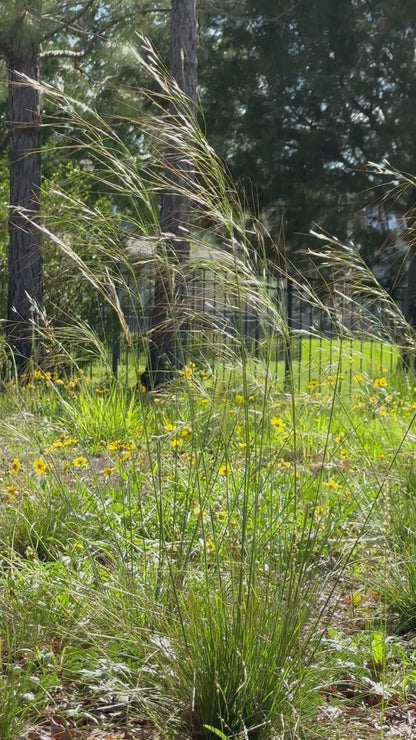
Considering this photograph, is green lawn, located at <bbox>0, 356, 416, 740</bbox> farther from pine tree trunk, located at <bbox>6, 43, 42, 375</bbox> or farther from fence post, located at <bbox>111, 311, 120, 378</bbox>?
fence post, located at <bbox>111, 311, 120, 378</bbox>

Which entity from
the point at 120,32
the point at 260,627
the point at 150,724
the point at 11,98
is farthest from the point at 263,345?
the point at 120,32

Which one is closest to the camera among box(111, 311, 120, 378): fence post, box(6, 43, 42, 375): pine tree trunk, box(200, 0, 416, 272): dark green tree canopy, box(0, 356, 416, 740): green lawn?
box(0, 356, 416, 740): green lawn

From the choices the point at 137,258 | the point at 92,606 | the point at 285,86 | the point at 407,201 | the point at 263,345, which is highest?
the point at 285,86

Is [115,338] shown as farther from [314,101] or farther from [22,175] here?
[314,101]

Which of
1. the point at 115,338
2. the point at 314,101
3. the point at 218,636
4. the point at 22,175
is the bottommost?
the point at 218,636

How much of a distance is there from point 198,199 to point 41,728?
1.42 meters

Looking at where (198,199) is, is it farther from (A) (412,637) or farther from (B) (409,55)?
(B) (409,55)

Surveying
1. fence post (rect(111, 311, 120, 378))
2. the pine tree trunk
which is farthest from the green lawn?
fence post (rect(111, 311, 120, 378))

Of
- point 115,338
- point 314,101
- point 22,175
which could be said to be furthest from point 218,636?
point 314,101

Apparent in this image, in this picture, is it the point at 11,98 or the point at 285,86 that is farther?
the point at 285,86

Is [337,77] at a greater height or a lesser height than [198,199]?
greater

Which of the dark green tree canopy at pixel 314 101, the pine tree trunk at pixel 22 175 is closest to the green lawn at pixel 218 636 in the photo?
the pine tree trunk at pixel 22 175

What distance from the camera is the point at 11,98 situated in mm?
10469

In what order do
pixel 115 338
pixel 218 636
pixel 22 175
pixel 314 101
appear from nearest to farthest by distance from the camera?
pixel 218 636 < pixel 22 175 < pixel 115 338 < pixel 314 101
